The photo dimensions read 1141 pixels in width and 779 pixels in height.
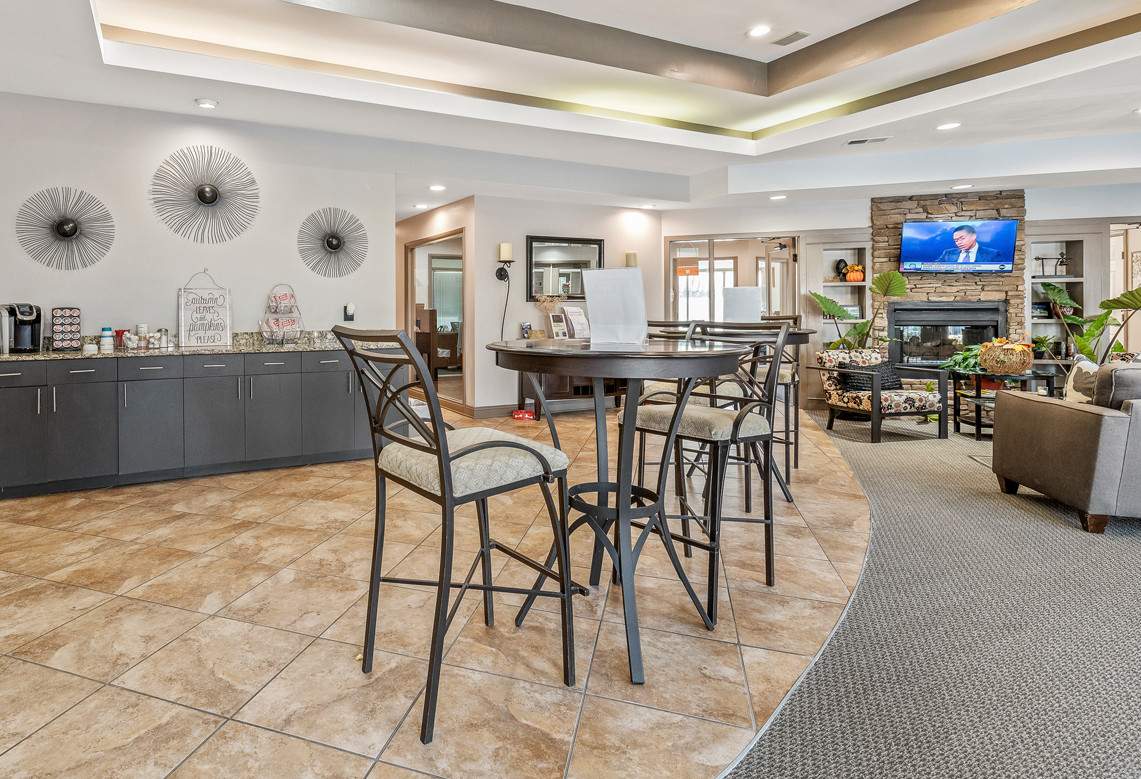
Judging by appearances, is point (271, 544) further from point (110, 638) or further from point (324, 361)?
point (324, 361)

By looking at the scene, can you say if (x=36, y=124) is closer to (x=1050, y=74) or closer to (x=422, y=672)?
(x=422, y=672)

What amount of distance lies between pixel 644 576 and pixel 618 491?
789mm

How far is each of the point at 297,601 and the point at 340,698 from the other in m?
0.69

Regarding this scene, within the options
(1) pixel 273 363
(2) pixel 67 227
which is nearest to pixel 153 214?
(2) pixel 67 227

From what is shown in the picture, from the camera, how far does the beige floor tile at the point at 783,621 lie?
2010 millimetres

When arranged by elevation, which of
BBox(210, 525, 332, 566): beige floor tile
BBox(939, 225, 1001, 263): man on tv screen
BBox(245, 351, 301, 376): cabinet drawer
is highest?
BBox(939, 225, 1001, 263): man on tv screen

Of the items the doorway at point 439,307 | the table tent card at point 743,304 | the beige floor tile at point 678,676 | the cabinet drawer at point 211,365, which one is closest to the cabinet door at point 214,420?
the cabinet drawer at point 211,365

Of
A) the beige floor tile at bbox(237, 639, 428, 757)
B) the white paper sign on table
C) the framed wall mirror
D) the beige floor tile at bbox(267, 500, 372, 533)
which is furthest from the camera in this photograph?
the framed wall mirror

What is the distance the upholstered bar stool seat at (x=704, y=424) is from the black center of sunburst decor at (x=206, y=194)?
3572 millimetres

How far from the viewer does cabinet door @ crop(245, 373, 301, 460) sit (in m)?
4.21

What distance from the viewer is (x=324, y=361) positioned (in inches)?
175

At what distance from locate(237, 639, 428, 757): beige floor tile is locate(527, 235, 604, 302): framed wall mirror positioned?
5268 millimetres

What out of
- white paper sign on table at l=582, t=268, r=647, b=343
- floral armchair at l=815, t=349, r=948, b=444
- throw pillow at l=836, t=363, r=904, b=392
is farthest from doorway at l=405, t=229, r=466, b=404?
white paper sign on table at l=582, t=268, r=647, b=343

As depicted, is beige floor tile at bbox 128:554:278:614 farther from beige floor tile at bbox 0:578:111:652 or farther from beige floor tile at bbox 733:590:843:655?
beige floor tile at bbox 733:590:843:655
